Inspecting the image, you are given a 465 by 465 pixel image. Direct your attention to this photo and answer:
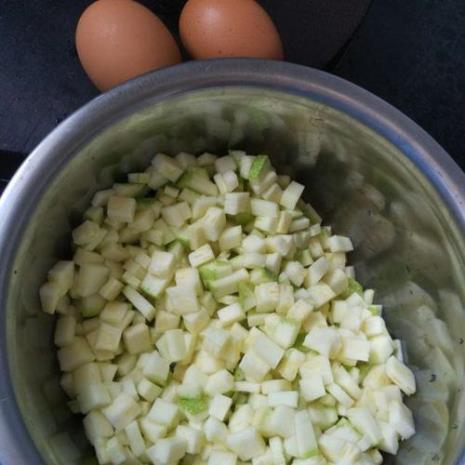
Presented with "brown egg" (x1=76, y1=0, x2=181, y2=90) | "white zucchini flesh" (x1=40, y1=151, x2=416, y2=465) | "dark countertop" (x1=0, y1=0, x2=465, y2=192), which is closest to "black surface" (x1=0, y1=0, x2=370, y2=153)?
"dark countertop" (x1=0, y1=0, x2=465, y2=192)

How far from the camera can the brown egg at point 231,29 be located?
3.76 ft

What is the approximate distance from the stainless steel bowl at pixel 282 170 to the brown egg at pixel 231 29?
116 millimetres

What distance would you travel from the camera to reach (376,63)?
1.50 meters

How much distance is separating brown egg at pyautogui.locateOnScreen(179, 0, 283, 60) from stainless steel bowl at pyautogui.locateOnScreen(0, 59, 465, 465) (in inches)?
4.6

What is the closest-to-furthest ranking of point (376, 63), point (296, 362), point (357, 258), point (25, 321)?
point (25, 321)
point (296, 362)
point (357, 258)
point (376, 63)

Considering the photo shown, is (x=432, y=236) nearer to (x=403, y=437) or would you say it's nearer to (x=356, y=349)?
(x=356, y=349)

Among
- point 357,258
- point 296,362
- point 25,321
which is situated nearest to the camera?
point 25,321

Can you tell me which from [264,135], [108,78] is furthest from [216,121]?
[108,78]

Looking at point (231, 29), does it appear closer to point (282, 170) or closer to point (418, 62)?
point (282, 170)

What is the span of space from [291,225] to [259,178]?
10 centimetres

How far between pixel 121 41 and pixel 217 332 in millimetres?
503

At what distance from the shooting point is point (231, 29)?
1145 mm

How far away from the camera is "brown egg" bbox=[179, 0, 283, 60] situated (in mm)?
1146

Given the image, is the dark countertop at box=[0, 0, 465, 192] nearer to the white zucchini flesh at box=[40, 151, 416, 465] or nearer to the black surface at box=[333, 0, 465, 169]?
the black surface at box=[333, 0, 465, 169]
